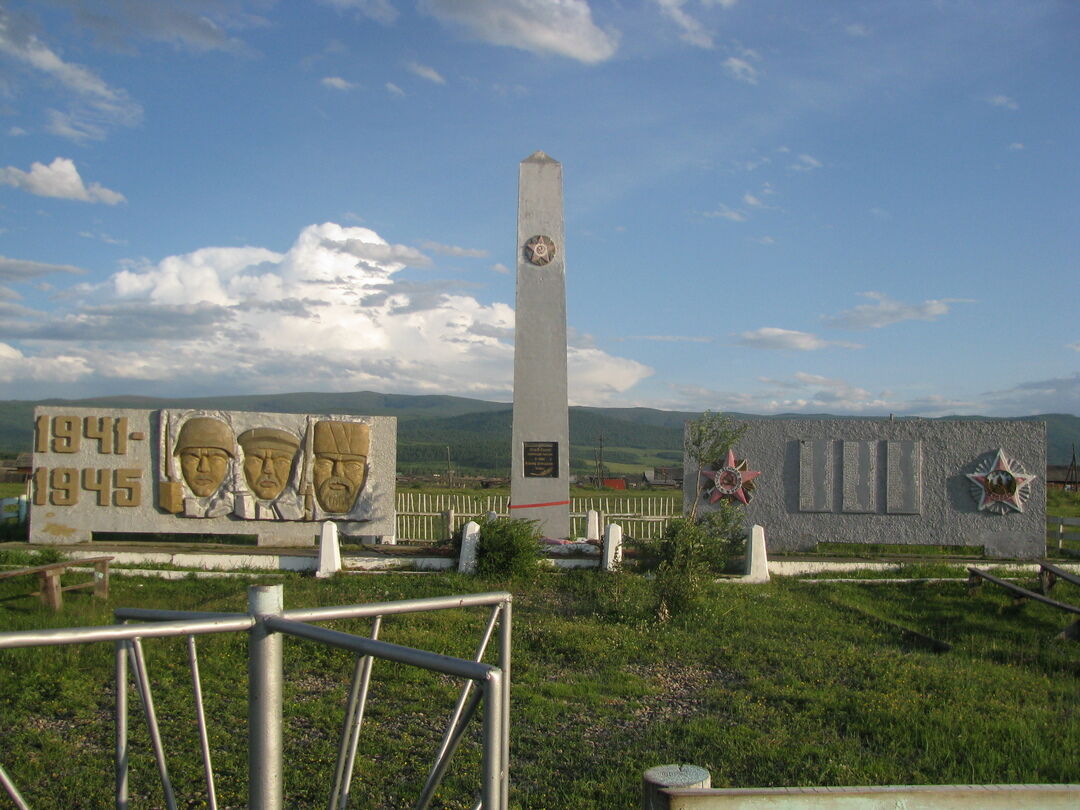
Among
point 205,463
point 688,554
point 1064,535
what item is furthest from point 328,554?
point 1064,535

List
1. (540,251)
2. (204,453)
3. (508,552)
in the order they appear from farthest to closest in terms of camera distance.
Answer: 1. (540,251)
2. (204,453)
3. (508,552)

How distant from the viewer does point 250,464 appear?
600 inches

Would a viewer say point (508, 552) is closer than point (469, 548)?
Yes

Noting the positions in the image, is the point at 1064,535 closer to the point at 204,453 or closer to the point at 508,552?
the point at 508,552

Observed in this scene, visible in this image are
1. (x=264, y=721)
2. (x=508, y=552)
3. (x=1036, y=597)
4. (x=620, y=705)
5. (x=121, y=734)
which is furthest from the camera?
(x=508, y=552)

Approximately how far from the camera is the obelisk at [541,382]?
1534 cm

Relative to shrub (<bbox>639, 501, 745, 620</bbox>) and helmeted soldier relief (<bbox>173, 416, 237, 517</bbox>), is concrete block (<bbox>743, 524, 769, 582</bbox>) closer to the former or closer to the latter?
shrub (<bbox>639, 501, 745, 620</bbox>)

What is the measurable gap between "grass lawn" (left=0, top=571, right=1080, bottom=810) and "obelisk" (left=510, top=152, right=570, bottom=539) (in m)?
4.71

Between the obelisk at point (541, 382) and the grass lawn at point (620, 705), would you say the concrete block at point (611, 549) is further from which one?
the obelisk at point (541, 382)

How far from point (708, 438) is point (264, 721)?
11938 millimetres

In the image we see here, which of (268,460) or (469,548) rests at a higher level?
(268,460)

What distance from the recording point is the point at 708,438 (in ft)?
45.6

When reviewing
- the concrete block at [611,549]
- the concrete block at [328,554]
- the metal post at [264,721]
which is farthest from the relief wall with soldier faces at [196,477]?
the metal post at [264,721]

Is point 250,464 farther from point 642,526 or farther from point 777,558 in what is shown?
point 777,558
